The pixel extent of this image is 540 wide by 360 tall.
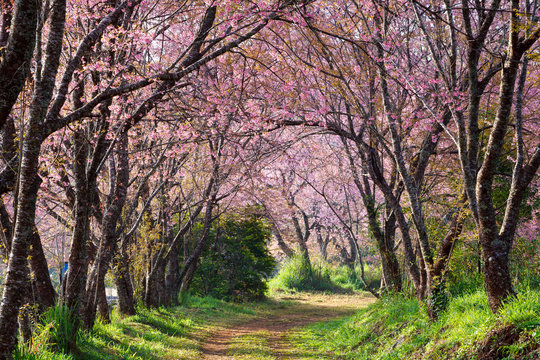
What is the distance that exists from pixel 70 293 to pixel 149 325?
3.64 m

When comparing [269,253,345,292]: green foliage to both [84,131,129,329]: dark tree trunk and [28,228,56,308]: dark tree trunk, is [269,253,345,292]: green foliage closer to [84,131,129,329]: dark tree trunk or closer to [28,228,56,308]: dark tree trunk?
[84,131,129,329]: dark tree trunk

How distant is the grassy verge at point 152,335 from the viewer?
6.10m

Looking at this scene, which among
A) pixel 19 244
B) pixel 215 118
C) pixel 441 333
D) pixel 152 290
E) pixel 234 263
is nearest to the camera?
pixel 19 244

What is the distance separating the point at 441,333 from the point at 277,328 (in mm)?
6629

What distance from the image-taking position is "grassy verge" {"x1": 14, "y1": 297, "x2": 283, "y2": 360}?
610 cm

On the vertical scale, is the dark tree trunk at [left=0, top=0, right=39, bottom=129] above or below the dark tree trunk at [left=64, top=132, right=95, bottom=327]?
above

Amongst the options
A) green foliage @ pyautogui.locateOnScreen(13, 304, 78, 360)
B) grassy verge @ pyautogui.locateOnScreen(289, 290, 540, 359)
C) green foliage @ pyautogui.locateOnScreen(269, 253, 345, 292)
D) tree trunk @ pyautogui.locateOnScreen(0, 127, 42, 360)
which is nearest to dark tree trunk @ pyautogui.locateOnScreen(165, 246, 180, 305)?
grassy verge @ pyautogui.locateOnScreen(289, 290, 540, 359)

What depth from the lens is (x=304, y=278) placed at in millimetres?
21219

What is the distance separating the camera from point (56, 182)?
8.61 metres

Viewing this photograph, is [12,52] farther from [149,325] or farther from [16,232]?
→ [149,325]

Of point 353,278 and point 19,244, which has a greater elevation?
point 19,244

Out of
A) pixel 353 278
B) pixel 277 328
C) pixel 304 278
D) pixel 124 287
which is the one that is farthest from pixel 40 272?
pixel 353 278

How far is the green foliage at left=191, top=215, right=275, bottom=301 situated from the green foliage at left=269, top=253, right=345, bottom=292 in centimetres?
334

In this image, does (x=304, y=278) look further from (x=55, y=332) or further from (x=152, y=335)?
(x=55, y=332)
